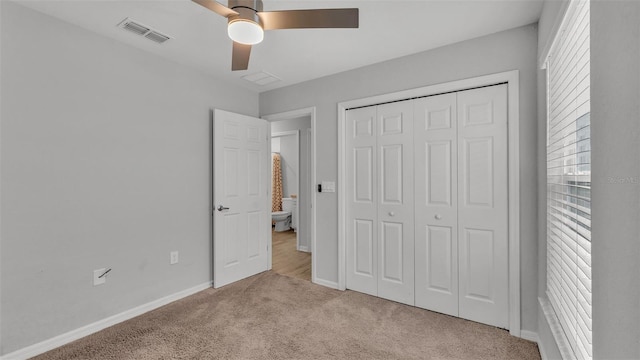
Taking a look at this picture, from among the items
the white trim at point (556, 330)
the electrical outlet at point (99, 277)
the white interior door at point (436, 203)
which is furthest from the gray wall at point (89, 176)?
the white trim at point (556, 330)

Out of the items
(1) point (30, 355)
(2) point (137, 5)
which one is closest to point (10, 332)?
(1) point (30, 355)

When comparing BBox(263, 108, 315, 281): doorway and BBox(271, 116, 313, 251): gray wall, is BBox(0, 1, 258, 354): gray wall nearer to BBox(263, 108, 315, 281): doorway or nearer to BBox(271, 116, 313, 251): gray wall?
BBox(263, 108, 315, 281): doorway

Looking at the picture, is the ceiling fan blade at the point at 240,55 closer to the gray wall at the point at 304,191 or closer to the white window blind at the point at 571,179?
the white window blind at the point at 571,179

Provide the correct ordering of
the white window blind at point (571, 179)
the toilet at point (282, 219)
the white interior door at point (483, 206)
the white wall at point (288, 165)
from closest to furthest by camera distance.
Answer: the white window blind at point (571, 179) → the white interior door at point (483, 206) → the toilet at point (282, 219) → the white wall at point (288, 165)

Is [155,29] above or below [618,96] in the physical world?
above

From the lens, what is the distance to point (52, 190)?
2.19 metres

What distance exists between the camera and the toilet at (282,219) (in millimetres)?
6211

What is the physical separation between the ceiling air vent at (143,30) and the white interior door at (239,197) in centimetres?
92

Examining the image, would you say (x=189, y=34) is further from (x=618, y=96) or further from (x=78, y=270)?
(x=618, y=96)

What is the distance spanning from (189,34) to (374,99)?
5.77 feet

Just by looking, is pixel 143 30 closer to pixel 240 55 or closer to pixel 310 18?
pixel 240 55

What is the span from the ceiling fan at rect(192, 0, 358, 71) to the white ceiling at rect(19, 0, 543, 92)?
1.22 ft

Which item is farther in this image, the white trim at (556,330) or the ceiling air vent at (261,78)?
the ceiling air vent at (261,78)

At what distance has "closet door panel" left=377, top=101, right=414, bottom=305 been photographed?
284cm
